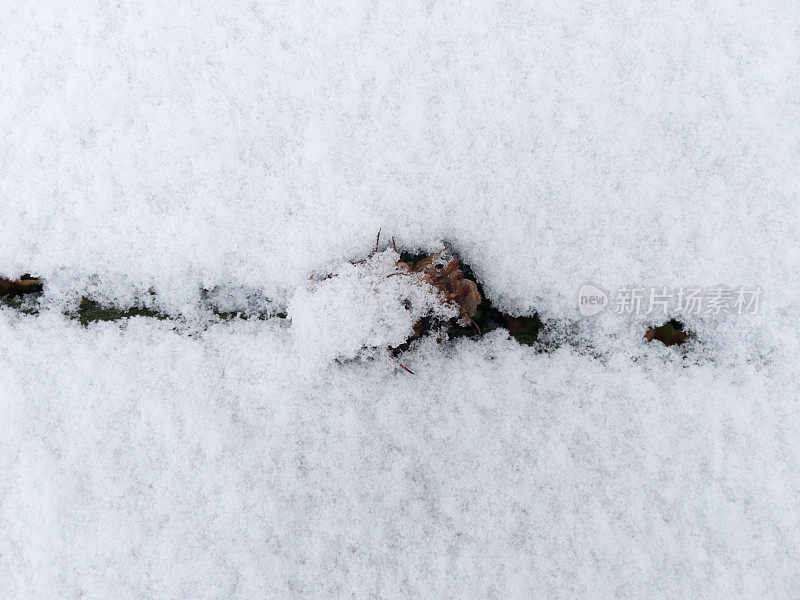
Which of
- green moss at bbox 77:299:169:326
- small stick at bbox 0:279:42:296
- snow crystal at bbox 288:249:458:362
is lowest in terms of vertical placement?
green moss at bbox 77:299:169:326

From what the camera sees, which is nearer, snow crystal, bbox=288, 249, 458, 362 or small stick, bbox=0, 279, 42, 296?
snow crystal, bbox=288, 249, 458, 362

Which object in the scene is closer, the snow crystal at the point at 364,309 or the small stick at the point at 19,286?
the snow crystal at the point at 364,309

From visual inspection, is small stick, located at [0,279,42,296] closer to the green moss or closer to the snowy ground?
the snowy ground

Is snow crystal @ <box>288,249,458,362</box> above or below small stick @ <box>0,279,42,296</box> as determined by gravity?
above

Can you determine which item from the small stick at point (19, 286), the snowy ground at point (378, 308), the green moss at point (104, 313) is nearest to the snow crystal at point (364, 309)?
the snowy ground at point (378, 308)

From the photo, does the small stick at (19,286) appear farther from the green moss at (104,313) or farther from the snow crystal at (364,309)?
the snow crystal at (364,309)

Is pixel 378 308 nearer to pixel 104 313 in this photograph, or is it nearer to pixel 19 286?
pixel 104 313

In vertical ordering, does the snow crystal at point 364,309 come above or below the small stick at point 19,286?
above

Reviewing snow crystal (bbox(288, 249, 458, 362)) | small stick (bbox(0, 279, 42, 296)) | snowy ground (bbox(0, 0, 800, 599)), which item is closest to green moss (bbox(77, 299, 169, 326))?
snowy ground (bbox(0, 0, 800, 599))

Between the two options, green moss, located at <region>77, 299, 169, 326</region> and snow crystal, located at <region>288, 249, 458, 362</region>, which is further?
green moss, located at <region>77, 299, 169, 326</region>
